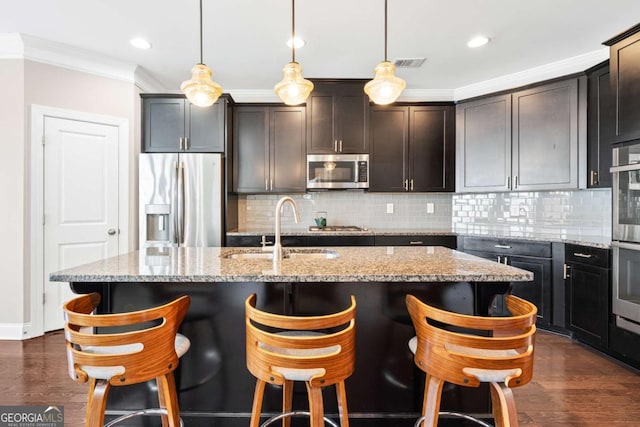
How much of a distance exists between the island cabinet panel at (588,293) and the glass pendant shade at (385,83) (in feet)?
7.21

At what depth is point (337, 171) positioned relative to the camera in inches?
149

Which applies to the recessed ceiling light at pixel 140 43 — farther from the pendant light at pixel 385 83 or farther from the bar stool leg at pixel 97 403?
the bar stool leg at pixel 97 403

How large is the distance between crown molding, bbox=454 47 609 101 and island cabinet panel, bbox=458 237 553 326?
177 centimetres

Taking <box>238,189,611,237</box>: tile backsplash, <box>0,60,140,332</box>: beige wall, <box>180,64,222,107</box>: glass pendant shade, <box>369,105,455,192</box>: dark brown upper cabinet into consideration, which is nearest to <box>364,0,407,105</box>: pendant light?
<box>180,64,222,107</box>: glass pendant shade

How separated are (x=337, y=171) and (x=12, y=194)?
10.1ft

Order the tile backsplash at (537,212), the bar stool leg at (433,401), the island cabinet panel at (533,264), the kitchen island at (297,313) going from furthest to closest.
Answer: the tile backsplash at (537,212) → the island cabinet panel at (533,264) → the kitchen island at (297,313) → the bar stool leg at (433,401)

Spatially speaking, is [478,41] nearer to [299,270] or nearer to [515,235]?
[515,235]

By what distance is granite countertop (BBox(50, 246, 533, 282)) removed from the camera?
4.58 feet

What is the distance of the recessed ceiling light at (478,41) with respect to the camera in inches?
114

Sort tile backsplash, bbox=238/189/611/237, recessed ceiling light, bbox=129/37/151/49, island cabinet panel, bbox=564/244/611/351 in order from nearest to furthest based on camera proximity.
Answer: island cabinet panel, bbox=564/244/611/351
recessed ceiling light, bbox=129/37/151/49
tile backsplash, bbox=238/189/611/237

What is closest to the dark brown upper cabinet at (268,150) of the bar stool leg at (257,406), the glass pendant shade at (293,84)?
the glass pendant shade at (293,84)

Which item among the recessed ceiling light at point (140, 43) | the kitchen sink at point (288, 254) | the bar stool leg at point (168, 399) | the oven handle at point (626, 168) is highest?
the recessed ceiling light at point (140, 43)

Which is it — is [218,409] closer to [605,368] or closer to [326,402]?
[326,402]

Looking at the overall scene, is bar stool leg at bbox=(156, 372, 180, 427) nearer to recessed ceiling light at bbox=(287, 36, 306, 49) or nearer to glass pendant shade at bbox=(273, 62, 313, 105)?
glass pendant shade at bbox=(273, 62, 313, 105)
